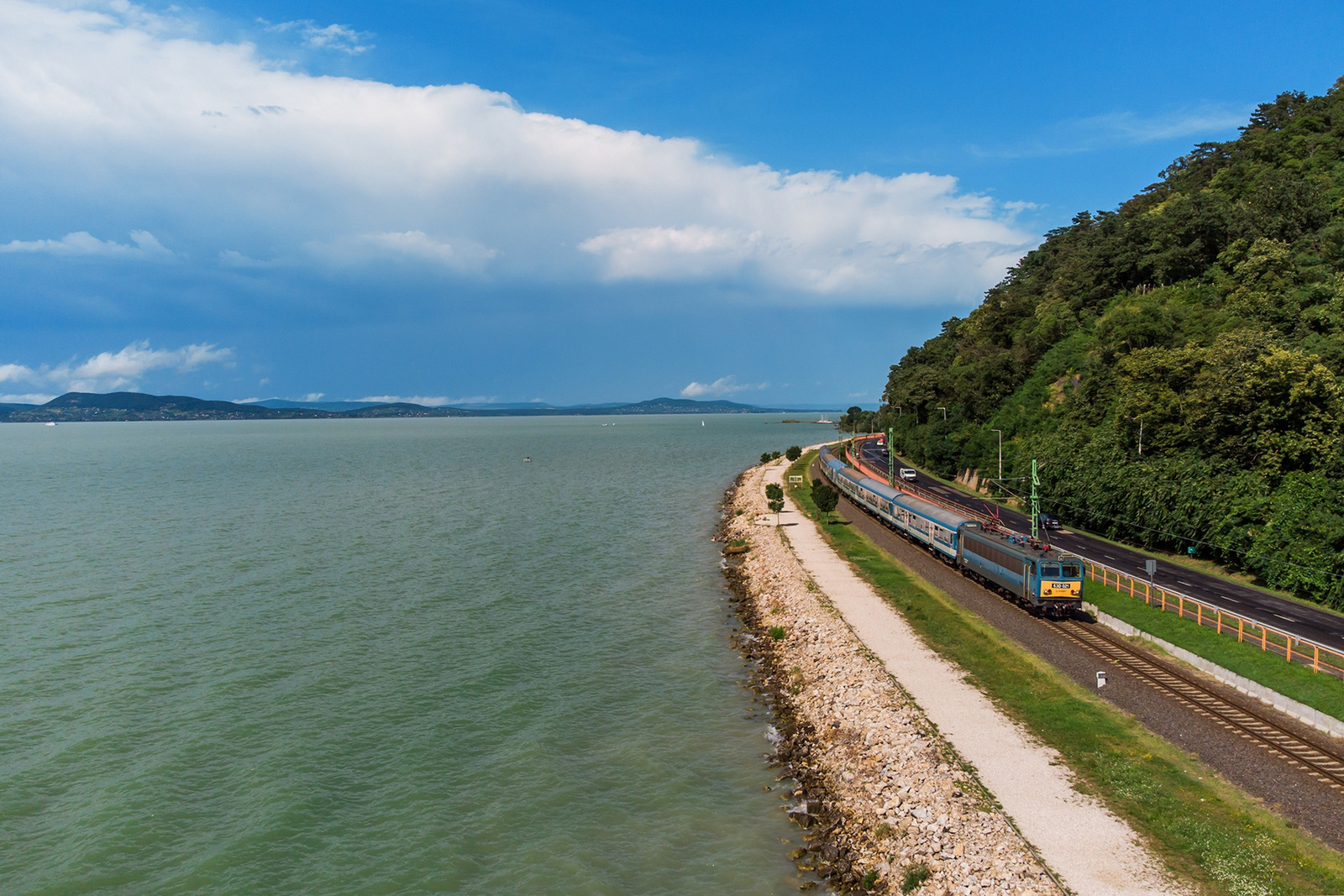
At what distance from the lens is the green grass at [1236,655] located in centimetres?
2336

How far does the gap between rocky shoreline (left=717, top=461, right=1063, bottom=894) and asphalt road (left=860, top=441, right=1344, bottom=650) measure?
20.3 m

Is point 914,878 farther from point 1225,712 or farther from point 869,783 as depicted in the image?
point 1225,712

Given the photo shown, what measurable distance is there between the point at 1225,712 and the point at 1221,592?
1958 centimetres

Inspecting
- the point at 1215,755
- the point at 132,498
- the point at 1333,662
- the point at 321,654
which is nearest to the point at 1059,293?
the point at 1333,662

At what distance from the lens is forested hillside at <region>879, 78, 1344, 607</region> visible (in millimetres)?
44875

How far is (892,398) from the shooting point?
153 meters

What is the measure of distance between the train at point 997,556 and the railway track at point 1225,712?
91.2 inches

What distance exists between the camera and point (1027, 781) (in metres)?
19.5

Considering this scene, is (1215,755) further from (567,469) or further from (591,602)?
(567,469)

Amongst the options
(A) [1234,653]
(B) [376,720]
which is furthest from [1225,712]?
(B) [376,720]

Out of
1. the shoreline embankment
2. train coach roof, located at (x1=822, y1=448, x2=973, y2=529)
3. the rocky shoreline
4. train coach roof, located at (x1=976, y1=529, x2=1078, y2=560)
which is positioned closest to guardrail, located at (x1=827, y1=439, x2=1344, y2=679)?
train coach roof, located at (x1=976, y1=529, x2=1078, y2=560)

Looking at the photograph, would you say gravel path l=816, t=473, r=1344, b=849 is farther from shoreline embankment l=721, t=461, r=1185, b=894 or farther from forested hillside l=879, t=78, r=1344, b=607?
forested hillside l=879, t=78, r=1344, b=607

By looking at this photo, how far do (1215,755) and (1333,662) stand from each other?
11.4 meters

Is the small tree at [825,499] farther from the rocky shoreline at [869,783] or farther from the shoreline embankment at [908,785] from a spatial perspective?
the rocky shoreline at [869,783]
